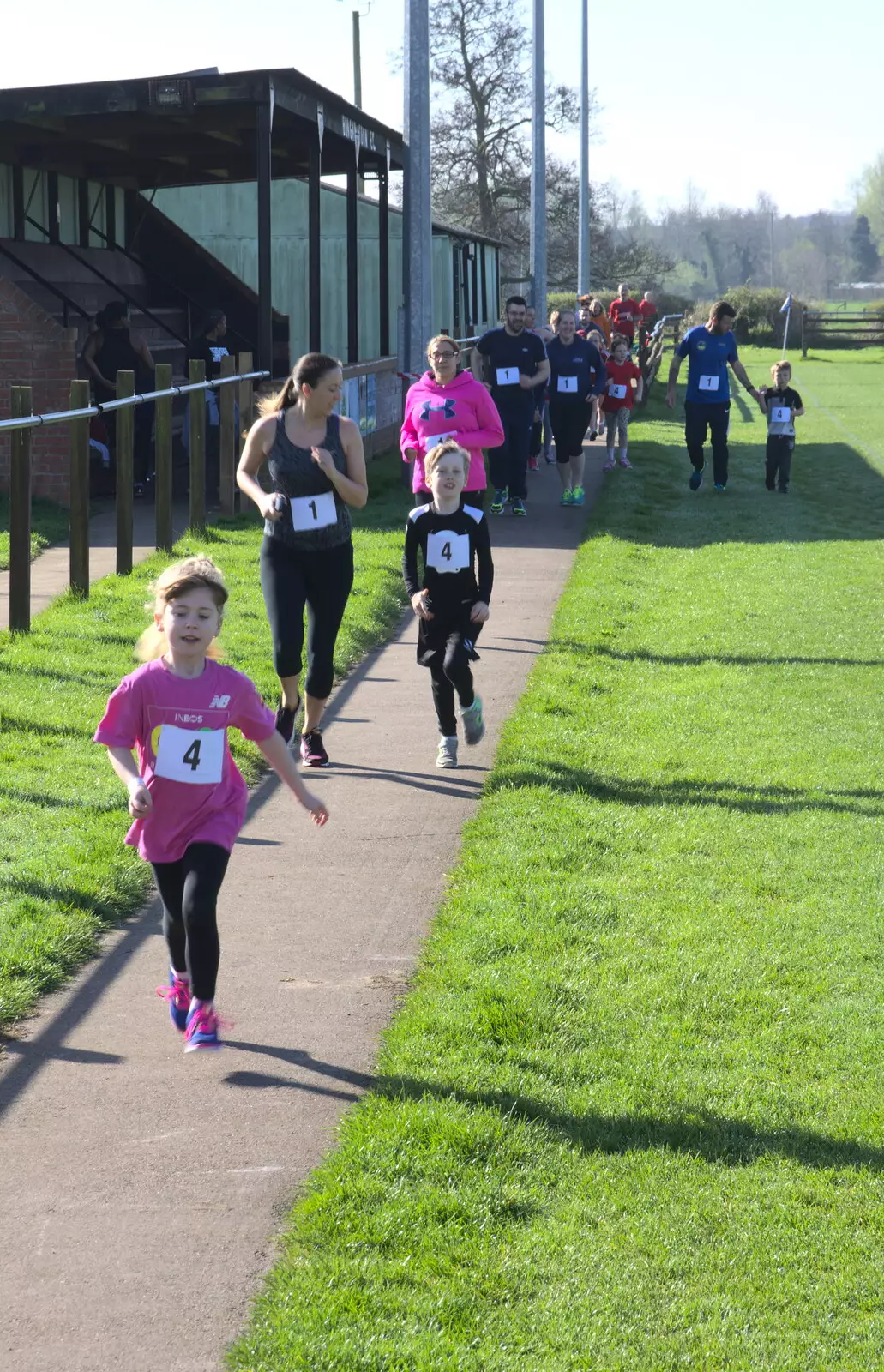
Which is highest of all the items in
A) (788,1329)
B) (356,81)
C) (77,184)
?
(356,81)

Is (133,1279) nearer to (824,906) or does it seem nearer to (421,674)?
(824,906)

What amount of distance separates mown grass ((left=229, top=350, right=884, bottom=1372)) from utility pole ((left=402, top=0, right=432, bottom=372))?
8.31 meters

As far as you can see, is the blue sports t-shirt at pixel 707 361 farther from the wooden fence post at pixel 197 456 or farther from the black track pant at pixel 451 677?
the black track pant at pixel 451 677

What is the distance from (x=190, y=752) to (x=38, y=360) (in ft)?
38.9

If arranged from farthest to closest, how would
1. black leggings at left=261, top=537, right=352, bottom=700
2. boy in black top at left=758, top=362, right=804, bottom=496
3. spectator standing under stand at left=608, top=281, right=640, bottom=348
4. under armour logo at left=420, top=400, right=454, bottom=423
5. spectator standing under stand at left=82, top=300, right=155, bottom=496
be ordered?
spectator standing under stand at left=608, top=281, right=640, bottom=348, boy in black top at left=758, top=362, right=804, bottom=496, spectator standing under stand at left=82, top=300, right=155, bottom=496, under armour logo at left=420, top=400, right=454, bottom=423, black leggings at left=261, top=537, right=352, bottom=700

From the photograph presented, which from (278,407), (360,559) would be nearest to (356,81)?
(360,559)

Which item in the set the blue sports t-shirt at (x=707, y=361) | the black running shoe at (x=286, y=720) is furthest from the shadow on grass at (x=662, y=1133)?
the blue sports t-shirt at (x=707, y=361)

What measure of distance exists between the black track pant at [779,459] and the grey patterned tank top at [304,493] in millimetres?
12104

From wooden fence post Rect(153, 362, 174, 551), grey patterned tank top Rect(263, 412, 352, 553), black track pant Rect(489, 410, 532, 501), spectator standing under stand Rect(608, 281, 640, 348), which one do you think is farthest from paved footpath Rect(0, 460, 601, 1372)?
spectator standing under stand Rect(608, 281, 640, 348)

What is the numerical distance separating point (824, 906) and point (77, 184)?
18.4 meters

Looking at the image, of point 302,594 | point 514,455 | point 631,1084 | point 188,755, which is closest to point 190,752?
point 188,755

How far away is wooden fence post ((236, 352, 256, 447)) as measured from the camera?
15.9m

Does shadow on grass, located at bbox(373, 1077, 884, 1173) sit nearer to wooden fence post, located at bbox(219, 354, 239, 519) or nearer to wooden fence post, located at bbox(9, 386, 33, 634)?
wooden fence post, located at bbox(9, 386, 33, 634)

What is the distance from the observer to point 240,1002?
16.7ft
